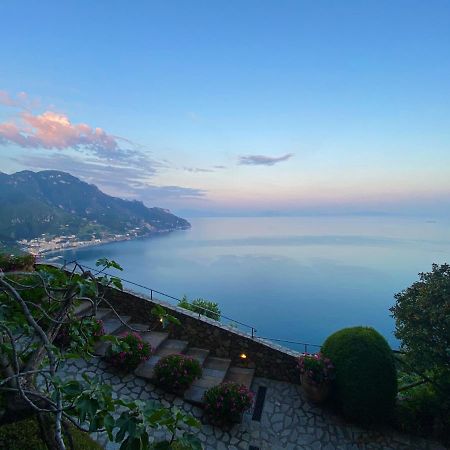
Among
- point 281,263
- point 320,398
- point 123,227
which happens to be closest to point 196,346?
point 320,398

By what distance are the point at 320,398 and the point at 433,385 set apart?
2.94 meters

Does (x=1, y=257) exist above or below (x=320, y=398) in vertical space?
above

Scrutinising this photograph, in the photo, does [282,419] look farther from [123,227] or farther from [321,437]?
[123,227]

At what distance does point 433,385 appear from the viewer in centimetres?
770

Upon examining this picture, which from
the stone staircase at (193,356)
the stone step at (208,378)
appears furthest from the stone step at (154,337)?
the stone step at (208,378)

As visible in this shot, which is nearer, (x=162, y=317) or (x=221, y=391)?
(x=162, y=317)

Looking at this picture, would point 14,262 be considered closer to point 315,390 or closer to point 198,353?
point 198,353

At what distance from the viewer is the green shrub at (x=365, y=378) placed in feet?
24.5

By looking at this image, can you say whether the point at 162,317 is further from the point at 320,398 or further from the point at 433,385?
the point at 433,385

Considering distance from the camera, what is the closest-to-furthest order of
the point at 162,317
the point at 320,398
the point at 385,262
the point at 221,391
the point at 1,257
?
1. the point at 162,317
2. the point at 221,391
3. the point at 320,398
4. the point at 1,257
5. the point at 385,262

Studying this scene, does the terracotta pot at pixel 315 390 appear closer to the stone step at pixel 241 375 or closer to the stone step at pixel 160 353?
the stone step at pixel 241 375

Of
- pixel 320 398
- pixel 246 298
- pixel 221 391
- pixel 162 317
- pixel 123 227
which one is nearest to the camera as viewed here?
pixel 162 317

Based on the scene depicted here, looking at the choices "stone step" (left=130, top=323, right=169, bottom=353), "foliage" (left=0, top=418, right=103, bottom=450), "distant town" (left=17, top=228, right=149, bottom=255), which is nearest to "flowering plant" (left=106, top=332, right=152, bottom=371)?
"stone step" (left=130, top=323, right=169, bottom=353)

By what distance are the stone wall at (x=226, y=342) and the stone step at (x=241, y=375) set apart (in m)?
0.20
